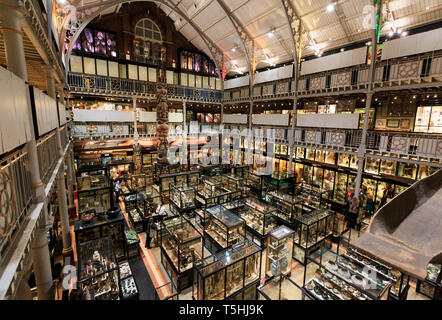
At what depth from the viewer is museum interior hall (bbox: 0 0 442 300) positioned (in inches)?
123

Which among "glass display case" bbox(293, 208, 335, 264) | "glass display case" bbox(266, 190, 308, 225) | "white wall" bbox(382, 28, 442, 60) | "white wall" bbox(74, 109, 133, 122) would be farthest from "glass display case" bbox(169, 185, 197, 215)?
"white wall" bbox(382, 28, 442, 60)

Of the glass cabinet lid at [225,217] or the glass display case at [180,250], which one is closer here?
the glass display case at [180,250]

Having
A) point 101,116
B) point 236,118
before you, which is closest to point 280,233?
point 236,118

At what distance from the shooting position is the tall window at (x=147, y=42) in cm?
2064

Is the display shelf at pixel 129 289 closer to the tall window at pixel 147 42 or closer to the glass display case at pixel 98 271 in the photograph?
the glass display case at pixel 98 271

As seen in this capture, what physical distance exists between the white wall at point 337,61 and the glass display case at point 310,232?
9.27 meters

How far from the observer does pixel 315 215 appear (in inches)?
389

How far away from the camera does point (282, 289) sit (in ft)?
20.9

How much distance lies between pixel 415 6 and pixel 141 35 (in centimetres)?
2064

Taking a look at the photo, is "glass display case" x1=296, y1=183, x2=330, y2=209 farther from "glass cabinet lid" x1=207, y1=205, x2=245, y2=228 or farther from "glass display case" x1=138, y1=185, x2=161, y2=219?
"glass display case" x1=138, y1=185, x2=161, y2=219

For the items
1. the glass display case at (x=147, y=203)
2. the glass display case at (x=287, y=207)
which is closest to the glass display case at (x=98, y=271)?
the glass display case at (x=147, y=203)

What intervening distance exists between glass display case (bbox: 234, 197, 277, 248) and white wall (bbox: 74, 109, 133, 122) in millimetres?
13626
